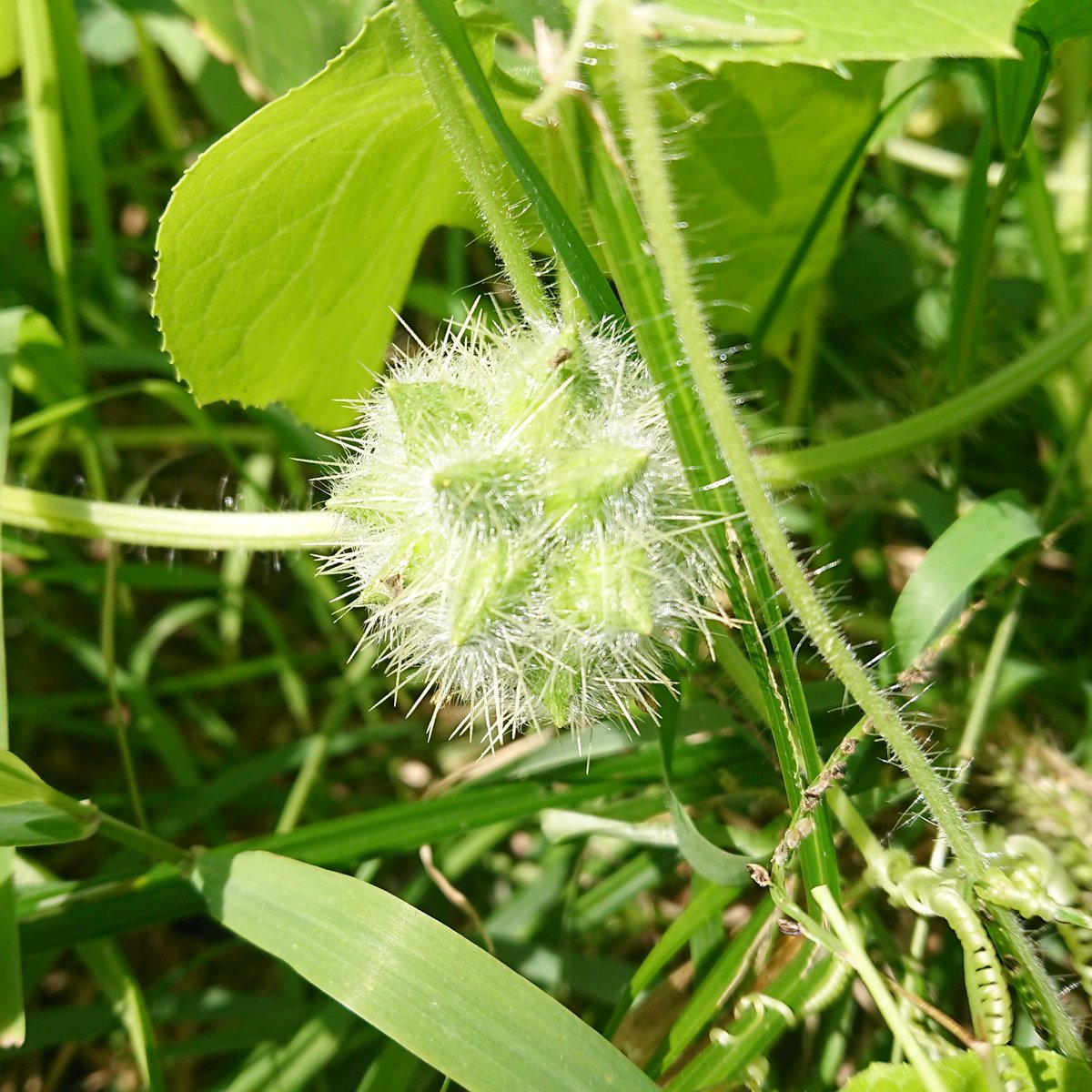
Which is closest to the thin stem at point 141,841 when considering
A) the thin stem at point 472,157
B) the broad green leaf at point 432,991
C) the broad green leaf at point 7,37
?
the broad green leaf at point 432,991

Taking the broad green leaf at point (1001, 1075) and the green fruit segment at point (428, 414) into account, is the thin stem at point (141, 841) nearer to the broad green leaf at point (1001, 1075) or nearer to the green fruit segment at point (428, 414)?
the green fruit segment at point (428, 414)

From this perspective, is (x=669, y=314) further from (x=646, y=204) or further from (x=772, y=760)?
(x=772, y=760)

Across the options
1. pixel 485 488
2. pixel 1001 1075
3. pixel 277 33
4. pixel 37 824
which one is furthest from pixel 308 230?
pixel 1001 1075

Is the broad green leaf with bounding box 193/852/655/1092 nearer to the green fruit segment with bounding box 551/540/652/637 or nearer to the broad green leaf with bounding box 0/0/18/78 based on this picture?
the green fruit segment with bounding box 551/540/652/637

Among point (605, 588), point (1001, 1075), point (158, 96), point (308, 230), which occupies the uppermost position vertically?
point (158, 96)

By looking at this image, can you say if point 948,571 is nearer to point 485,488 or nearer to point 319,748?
point 485,488

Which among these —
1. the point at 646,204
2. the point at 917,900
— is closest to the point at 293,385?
the point at 646,204
